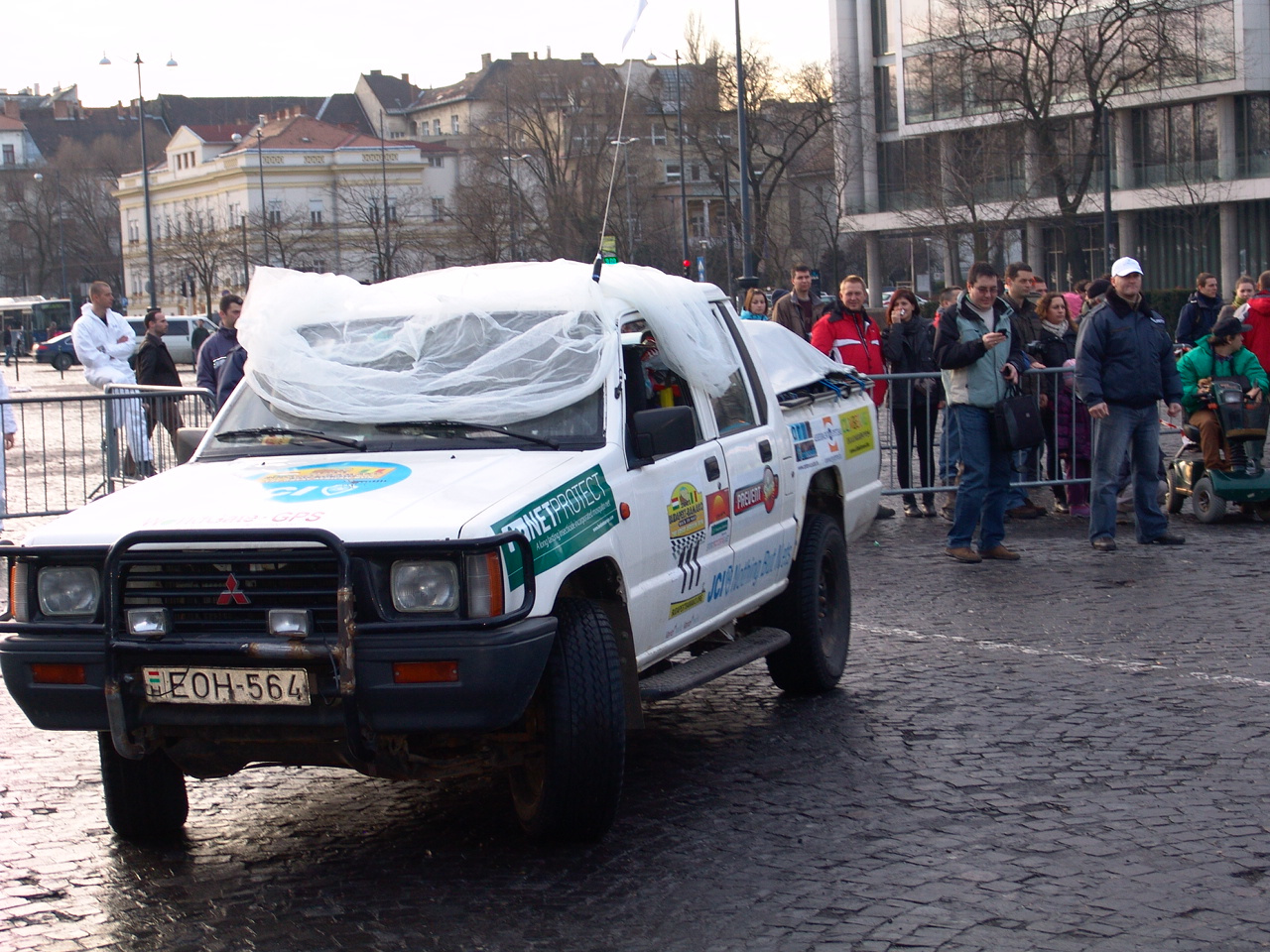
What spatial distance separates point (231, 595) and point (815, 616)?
3251mm

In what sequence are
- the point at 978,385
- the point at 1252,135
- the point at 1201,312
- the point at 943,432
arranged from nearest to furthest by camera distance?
the point at 978,385 < the point at 943,432 < the point at 1201,312 < the point at 1252,135

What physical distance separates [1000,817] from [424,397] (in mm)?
2537

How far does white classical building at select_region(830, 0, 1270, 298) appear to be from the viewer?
5794 centimetres

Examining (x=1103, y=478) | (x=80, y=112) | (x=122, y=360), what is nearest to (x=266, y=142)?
(x=80, y=112)

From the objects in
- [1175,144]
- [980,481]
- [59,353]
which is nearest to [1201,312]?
[980,481]

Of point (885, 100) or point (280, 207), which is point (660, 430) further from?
point (280, 207)

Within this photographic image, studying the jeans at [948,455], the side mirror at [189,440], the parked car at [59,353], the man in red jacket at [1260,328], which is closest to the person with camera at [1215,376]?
the jeans at [948,455]

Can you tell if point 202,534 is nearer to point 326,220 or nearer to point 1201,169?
point 1201,169

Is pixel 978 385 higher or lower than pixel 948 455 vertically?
higher

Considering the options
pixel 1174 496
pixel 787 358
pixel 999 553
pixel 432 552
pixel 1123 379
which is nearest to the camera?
pixel 432 552

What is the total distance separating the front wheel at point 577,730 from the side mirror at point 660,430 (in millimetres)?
672

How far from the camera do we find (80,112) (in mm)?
165500

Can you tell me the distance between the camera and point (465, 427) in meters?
5.91

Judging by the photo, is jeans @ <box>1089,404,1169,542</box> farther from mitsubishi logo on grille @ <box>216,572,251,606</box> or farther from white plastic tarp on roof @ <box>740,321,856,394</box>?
mitsubishi logo on grille @ <box>216,572,251,606</box>
